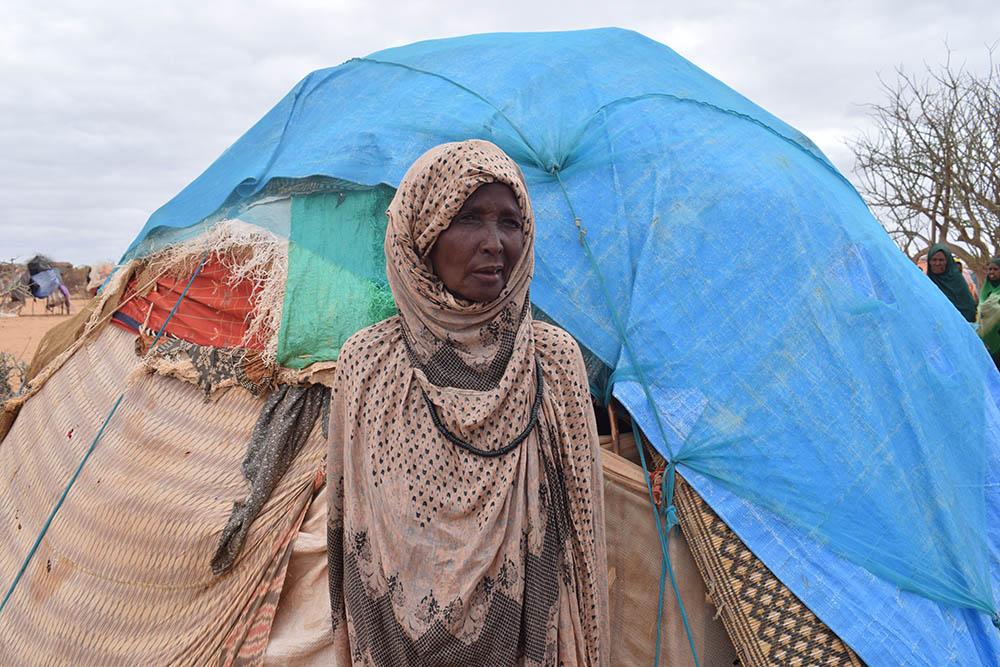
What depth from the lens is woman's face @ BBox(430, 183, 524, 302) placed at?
1542mm

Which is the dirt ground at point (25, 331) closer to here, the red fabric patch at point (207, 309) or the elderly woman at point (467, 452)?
the red fabric patch at point (207, 309)

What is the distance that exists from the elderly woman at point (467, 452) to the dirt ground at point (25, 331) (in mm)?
11528

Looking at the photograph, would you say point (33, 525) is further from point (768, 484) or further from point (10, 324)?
point (10, 324)

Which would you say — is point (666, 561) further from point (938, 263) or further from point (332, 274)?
point (938, 263)

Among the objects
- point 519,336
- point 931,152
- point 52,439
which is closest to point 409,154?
Answer: point 519,336

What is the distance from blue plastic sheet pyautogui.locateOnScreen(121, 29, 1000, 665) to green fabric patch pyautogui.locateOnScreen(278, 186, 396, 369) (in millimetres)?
110

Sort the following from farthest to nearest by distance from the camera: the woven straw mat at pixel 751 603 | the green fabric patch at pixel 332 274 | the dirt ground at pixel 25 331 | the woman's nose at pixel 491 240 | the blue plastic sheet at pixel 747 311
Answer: the dirt ground at pixel 25 331, the green fabric patch at pixel 332 274, the blue plastic sheet at pixel 747 311, the woven straw mat at pixel 751 603, the woman's nose at pixel 491 240

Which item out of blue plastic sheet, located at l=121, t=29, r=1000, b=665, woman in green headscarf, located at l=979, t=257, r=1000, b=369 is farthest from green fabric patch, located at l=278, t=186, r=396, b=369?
woman in green headscarf, located at l=979, t=257, r=1000, b=369

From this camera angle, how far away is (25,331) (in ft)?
55.5

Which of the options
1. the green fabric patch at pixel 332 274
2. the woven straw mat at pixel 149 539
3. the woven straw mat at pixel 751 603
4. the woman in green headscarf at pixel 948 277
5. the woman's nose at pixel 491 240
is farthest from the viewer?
the woman in green headscarf at pixel 948 277

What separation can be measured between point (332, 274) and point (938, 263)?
786cm

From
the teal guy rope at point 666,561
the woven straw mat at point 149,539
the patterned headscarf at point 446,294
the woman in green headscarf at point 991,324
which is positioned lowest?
the woven straw mat at point 149,539

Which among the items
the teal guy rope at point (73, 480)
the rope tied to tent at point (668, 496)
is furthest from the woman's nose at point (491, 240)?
the teal guy rope at point (73, 480)

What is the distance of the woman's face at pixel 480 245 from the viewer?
1.54 metres
